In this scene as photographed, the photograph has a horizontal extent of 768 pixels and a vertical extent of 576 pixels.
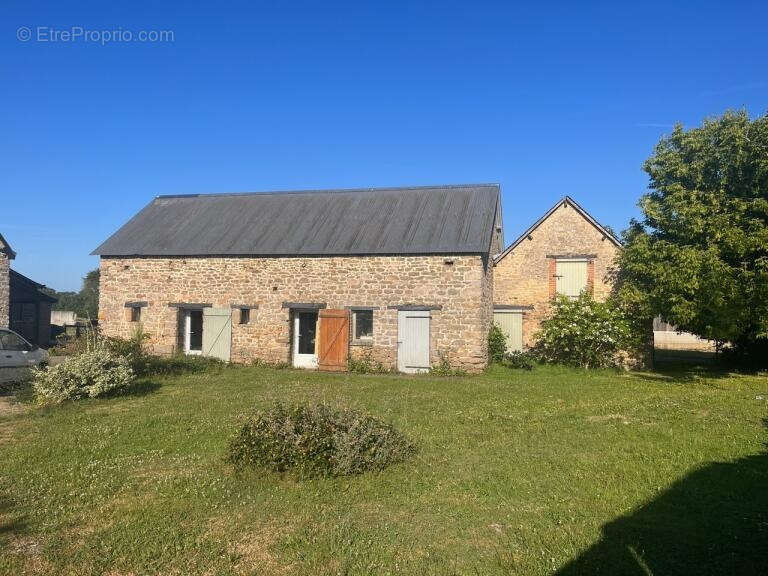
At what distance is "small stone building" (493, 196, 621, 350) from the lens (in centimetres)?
1798

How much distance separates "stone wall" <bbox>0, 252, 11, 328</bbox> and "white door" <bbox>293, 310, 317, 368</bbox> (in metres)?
11.4

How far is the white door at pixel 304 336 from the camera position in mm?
17672

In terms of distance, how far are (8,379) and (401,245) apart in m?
10.3

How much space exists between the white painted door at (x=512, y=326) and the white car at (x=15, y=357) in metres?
13.0

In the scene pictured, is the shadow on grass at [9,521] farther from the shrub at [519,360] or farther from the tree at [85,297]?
the tree at [85,297]

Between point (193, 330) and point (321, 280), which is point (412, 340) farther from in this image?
point (193, 330)

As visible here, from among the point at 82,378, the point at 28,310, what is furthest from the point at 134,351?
the point at 28,310

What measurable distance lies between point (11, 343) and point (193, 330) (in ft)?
22.1

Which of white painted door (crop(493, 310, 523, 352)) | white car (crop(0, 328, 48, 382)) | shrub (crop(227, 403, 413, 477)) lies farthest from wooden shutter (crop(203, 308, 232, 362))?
shrub (crop(227, 403, 413, 477))

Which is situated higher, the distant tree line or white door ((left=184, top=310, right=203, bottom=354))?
the distant tree line

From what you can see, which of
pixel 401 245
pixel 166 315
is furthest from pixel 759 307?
pixel 166 315

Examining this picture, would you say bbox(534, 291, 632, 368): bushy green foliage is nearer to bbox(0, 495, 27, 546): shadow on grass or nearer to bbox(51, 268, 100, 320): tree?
bbox(0, 495, 27, 546): shadow on grass

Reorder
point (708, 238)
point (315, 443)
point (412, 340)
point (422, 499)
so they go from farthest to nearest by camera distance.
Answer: point (412, 340)
point (708, 238)
point (315, 443)
point (422, 499)

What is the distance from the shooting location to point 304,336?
17.8 metres
